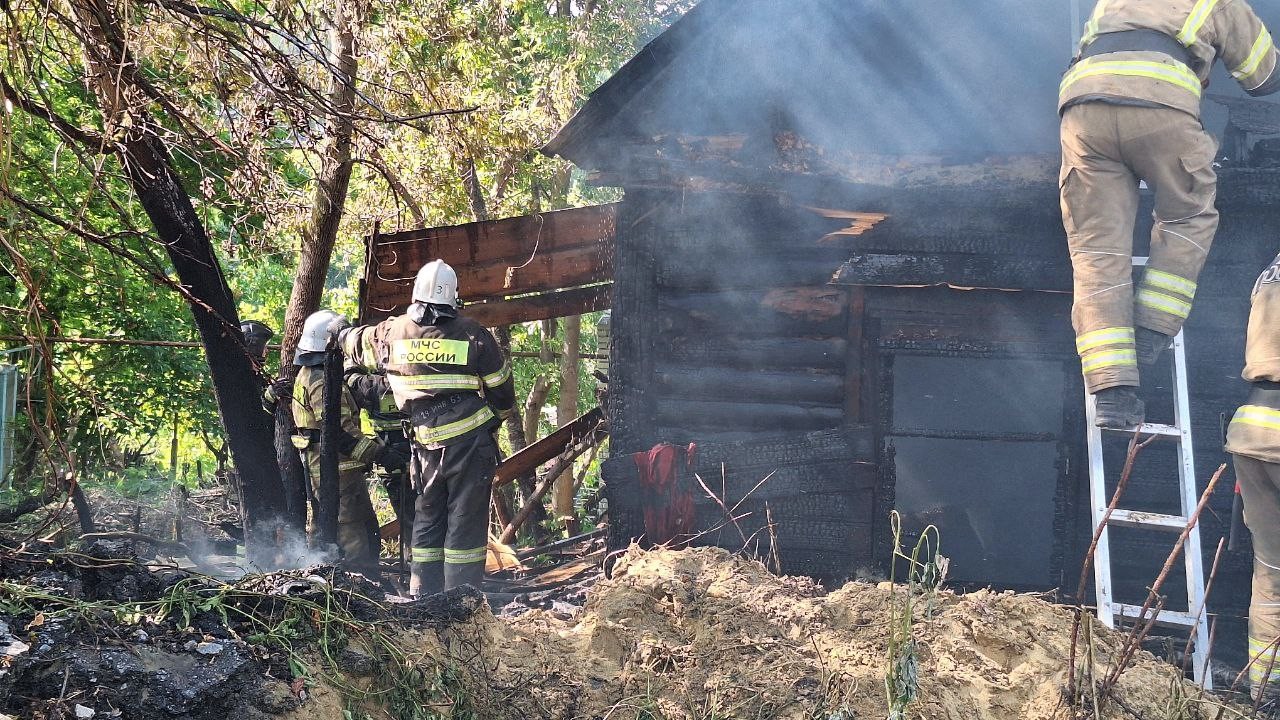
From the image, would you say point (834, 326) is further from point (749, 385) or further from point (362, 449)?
point (362, 449)

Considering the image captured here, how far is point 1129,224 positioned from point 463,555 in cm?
426

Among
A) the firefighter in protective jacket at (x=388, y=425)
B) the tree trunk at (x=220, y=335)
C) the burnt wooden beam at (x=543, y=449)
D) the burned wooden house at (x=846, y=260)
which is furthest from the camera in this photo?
the burnt wooden beam at (x=543, y=449)

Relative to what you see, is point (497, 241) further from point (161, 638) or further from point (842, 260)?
point (161, 638)

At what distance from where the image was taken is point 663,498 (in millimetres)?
5922

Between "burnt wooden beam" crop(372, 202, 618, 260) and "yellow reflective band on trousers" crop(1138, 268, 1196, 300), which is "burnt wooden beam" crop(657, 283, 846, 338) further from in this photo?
"yellow reflective band on trousers" crop(1138, 268, 1196, 300)

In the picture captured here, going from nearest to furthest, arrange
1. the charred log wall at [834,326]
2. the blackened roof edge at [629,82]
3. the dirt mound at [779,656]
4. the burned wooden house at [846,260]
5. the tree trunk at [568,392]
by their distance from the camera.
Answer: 1. the dirt mound at [779,656]
2. the charred log wall at [834,326]
3. the burned wooden house at [846,260]
4. the blackened roof edge at [629,82]
5. the tree trunk at [568,392]

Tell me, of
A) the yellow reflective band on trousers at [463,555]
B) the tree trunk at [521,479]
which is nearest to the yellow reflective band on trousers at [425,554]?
the yellow reflective band on trousers at [463,555]

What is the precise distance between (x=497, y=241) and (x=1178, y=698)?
17.1ft

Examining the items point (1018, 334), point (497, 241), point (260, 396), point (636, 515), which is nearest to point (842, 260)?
point (1018, 334)

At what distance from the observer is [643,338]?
20.7ft

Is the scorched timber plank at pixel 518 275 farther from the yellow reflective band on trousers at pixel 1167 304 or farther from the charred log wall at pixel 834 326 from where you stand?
the yellow reflective band on trousers at pixel 1167 304

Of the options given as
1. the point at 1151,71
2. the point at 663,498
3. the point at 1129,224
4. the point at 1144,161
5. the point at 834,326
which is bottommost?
the point at 663,498

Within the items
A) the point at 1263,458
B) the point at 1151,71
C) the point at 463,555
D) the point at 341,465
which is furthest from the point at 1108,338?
the point at 341,465

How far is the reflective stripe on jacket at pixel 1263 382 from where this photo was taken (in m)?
4.21
